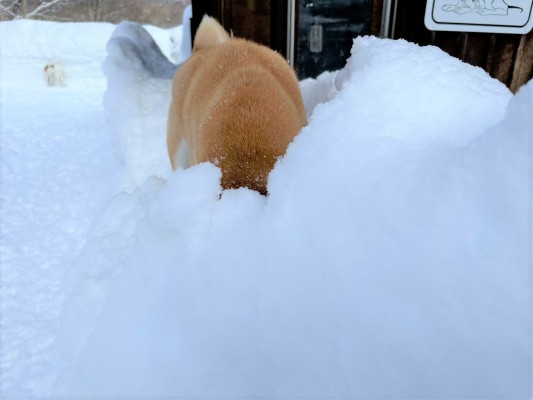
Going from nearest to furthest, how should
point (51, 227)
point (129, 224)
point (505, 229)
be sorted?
point (505, 229)
point (129, 224)
point (51, 227)

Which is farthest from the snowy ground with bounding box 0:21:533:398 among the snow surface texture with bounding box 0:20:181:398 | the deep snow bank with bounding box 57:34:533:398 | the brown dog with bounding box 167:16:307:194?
the snow surface texture with bounding box 0:20:181:398

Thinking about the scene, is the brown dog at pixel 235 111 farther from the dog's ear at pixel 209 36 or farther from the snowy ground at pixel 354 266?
the snowy ground at pixel 354 266

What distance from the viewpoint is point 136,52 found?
306 centimetres

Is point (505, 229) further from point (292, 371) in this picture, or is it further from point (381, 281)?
point (292, 371)

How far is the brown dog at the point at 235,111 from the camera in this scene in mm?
908

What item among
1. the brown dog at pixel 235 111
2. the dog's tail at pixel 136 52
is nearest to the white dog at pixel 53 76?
the dog's tail at pixel 136 52

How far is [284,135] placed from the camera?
40.8 inches

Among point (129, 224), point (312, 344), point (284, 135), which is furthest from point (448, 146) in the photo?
point (129, 224)

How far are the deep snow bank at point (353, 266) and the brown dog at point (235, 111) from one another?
29cm

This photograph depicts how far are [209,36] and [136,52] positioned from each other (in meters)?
1.45

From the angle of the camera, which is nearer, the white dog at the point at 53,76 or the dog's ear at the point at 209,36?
the dog's ear at the point at 209,36

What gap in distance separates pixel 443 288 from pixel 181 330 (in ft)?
0.92

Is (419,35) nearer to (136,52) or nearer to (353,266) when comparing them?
(136,52)

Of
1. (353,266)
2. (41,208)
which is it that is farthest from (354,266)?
(41,208)
